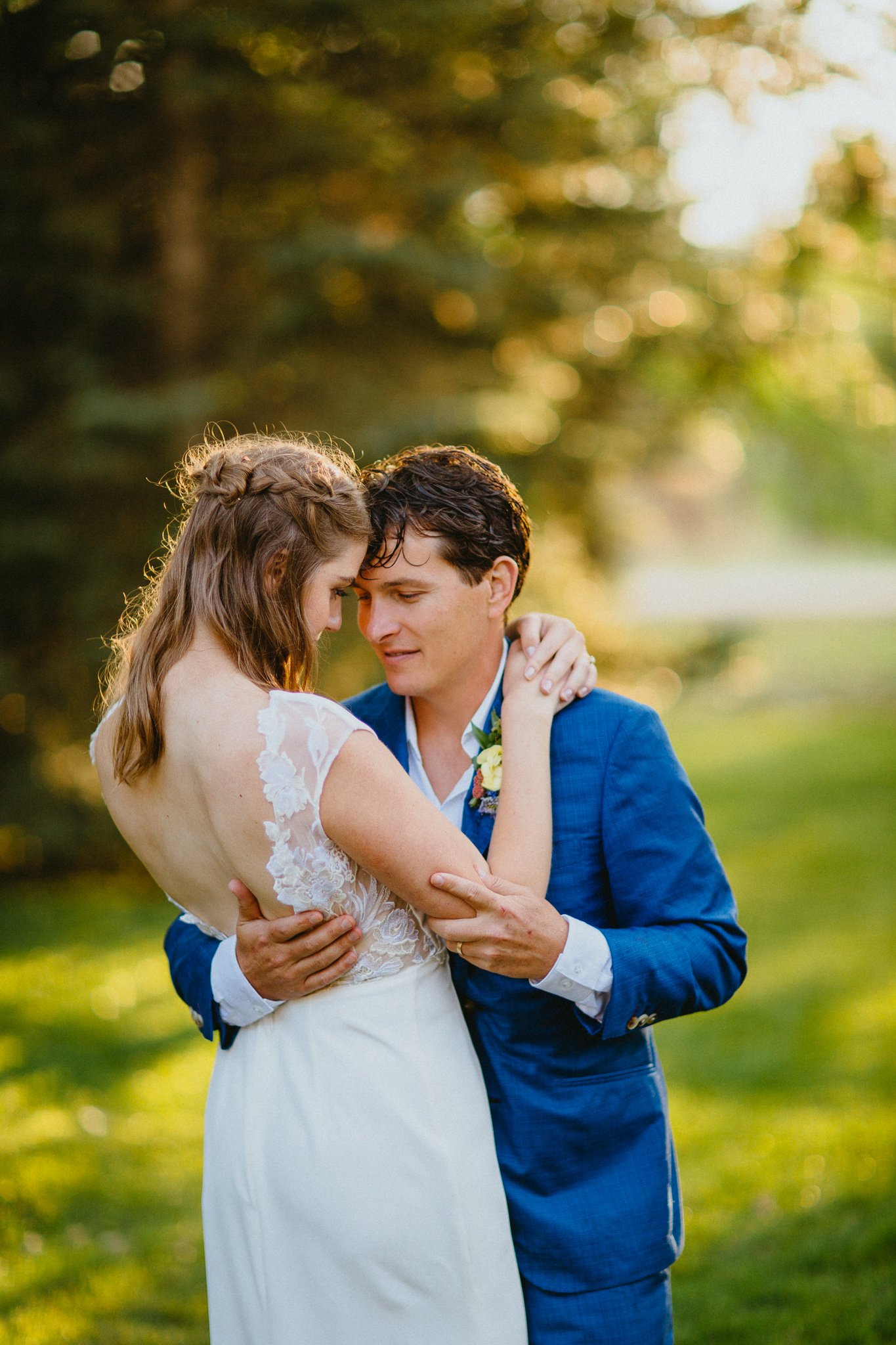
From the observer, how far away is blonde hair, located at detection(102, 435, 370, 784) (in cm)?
206

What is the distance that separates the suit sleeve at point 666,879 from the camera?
85.5 inches

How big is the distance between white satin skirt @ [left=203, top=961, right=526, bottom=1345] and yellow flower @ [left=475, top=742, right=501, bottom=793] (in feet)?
1.44

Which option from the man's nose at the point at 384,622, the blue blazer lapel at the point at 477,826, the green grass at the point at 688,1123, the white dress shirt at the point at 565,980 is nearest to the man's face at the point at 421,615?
the man's nose at the point at 384,622

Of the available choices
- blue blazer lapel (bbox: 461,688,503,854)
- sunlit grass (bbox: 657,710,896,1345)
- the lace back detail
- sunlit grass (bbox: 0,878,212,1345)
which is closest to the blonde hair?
the lace back detail

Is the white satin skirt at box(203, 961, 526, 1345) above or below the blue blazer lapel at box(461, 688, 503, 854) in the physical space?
below

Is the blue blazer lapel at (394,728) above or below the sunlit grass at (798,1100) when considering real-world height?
above

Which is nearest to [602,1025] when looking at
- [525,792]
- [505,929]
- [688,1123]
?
[505,929]

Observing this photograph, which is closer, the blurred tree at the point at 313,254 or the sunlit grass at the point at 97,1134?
the sunlit grass at the point at 97,1134

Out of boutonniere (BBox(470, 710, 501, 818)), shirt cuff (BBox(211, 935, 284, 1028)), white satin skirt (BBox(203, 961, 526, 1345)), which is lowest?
white satin skirt (BBox(203, 961, 526, 1345))

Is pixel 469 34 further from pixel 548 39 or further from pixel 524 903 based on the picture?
pixel 524 903

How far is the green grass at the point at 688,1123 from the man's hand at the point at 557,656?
97.9 inches

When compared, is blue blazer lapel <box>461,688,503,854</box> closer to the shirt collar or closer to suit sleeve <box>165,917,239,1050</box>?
the shirt collar

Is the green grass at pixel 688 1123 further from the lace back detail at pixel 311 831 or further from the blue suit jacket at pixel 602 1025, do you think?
the lace back detail at pixel 311 831

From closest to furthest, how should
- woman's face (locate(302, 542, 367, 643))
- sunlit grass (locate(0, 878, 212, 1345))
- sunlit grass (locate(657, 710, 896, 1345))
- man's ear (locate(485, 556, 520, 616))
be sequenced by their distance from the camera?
woman's face (locate(302, 542, 367, 643)) < man's ear (locate(485, 556, 520, 616)) < sunlit grass (locate(657, 710, 896, 1345)) < sunlit grass (locate(0, 878, 212, 1345))
